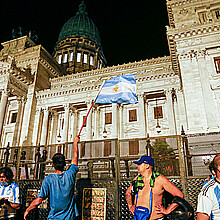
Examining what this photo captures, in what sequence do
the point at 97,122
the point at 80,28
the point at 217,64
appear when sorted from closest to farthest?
the point at 217,64, the point at 97,122, the point at 80,28

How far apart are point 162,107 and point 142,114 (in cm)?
348

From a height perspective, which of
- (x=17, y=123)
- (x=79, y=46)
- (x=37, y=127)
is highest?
(x=79, y=46)

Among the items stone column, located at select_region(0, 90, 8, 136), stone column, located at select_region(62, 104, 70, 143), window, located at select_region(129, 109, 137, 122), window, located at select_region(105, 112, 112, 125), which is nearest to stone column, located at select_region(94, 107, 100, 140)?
window, located at select_region(105, 112, 112, 125)

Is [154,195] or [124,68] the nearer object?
[154,195]

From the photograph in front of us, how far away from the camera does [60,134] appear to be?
84.7 ft

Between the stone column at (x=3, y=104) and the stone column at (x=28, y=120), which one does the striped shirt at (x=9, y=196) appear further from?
the stone column at (x=28, y=120)

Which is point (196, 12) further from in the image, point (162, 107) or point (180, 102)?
point (162, 107)

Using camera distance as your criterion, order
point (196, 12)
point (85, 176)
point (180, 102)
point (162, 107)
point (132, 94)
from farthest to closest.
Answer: point (162, 107), point (180, 102), point (196, 12), point (132, 94), point (85, 176)

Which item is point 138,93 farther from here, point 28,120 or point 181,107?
point 28,120

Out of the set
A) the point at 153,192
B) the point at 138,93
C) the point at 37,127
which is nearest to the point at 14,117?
the point at 37,127

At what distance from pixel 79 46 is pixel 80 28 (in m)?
6.29

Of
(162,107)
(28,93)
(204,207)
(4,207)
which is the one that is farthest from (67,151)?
(28,93)

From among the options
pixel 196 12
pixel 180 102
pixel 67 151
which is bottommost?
pixel 67 151

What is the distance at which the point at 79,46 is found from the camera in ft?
155
